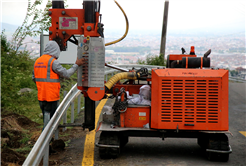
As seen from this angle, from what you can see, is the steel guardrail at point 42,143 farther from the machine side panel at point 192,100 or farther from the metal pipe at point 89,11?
the machine side panel at point 192,100

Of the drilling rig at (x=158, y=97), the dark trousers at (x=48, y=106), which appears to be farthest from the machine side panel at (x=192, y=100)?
the dark trousers at (x=48, y=106)

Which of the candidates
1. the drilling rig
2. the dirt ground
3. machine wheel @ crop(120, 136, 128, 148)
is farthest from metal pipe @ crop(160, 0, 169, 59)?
the drilling rig

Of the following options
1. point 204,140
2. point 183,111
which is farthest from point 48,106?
point 204,140

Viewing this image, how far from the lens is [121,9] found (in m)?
6.87

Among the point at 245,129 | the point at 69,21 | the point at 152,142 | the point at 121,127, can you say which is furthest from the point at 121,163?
the point at 245,129

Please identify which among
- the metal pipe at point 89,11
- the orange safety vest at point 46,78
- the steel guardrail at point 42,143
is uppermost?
the metal pipe at point 89,11

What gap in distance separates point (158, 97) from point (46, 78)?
224 centimetres

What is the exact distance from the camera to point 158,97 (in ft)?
21.5

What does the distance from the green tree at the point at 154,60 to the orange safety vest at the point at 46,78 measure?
710 inches

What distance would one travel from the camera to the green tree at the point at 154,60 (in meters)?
24.5

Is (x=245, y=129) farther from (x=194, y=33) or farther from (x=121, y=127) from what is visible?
(x=194, y=33)

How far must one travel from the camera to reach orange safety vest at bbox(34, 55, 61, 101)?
263 inches

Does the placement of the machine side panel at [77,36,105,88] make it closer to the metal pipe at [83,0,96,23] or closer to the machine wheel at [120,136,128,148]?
the metal pipe at [83,0,96,23]

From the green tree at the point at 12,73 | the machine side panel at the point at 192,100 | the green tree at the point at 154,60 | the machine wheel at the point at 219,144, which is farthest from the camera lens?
the green tree at the point at 154,60
